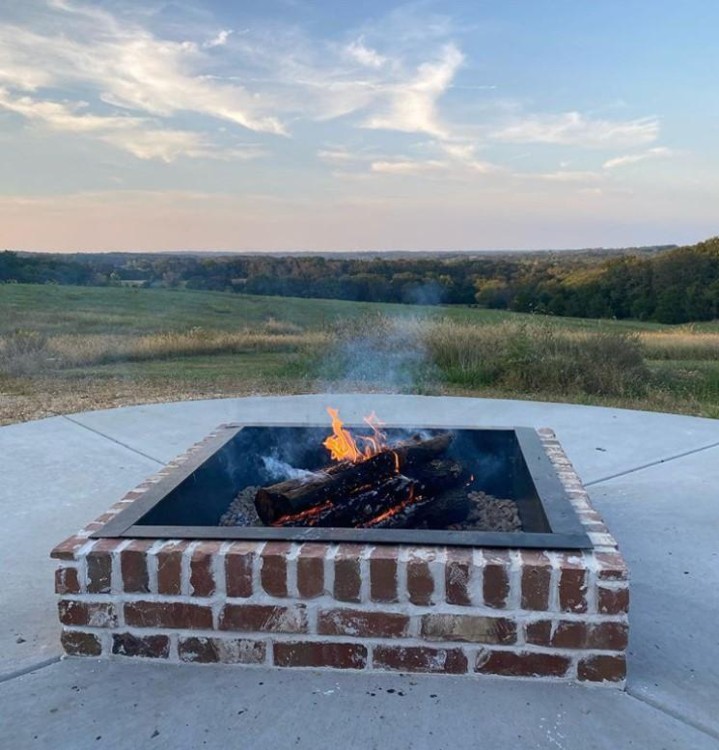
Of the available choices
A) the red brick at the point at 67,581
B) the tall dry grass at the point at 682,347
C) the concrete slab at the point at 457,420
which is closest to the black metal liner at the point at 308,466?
the red brick at the point at 67,581

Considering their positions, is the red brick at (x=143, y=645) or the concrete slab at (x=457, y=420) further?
the concrete slab at (x=457, y=420)

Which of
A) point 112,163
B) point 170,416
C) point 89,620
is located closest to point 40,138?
point 112,163

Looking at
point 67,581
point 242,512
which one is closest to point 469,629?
point 67,581

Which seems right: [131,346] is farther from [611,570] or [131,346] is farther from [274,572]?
[611,570]

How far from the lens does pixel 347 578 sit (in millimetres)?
2086

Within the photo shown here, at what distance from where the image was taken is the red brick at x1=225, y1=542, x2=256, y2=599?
2.11m

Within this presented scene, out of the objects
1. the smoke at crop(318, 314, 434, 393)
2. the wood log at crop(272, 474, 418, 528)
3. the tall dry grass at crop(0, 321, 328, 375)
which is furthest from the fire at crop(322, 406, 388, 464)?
the tall dry grass at crop(0, 321, 328, 375)

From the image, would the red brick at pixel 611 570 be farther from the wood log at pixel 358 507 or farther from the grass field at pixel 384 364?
the grass field at pixel 384 364

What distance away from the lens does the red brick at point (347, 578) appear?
208 centimetres

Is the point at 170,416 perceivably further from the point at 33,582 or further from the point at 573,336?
the point at 573,336

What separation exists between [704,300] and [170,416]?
21320mm

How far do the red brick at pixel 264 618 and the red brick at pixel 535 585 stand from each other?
2.05 feet

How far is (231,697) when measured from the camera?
203 cm

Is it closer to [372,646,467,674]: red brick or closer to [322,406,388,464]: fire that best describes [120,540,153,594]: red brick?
[372,646,467,674]: red brick
